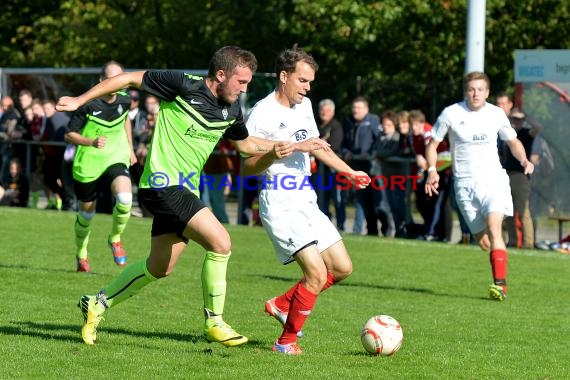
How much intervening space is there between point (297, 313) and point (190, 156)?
1.29 metres

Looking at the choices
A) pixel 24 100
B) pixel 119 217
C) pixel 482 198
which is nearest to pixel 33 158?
pixel 24 100

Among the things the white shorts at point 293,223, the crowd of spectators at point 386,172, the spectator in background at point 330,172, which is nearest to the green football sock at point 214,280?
the white shorts at point 293,223

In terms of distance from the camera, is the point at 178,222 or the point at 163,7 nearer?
the point at 178,222

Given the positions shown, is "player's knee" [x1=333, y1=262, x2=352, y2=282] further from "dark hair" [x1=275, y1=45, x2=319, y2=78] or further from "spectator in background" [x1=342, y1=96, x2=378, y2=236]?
"spectator in background" [x1=342, y1=96, x2=378, y2=236]

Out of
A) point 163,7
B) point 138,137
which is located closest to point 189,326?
point 138,137

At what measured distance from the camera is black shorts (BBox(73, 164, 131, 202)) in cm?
1309

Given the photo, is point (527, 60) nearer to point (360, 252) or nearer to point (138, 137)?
point (360, 252)

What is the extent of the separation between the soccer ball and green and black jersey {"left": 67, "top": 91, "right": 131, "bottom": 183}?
18.1 ft

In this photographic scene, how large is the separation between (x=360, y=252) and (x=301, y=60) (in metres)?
7.91

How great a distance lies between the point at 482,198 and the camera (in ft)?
40.4

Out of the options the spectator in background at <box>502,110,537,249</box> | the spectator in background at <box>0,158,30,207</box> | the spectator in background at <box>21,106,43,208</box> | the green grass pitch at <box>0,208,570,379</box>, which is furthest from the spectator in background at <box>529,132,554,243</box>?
the spectator in background at <box>0,158,30,207</box>

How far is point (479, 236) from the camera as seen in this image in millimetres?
12555

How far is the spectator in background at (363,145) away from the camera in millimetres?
19016

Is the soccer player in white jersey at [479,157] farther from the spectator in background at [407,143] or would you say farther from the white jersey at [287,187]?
the spectator in background at [407,143]
